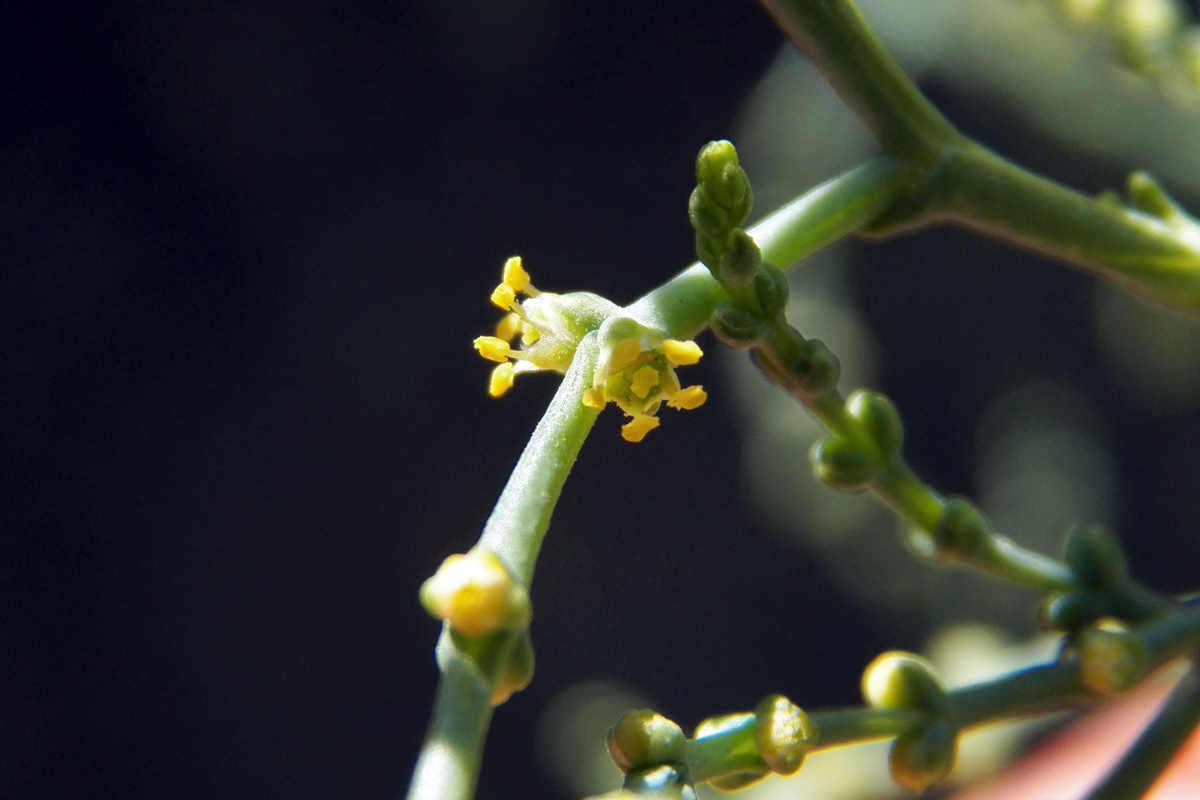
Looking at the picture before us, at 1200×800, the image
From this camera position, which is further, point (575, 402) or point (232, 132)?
point (232, 132)

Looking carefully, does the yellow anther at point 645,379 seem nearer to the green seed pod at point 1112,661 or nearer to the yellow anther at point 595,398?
the yellow anther at point 595,398

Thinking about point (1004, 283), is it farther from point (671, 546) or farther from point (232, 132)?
point (232, 132)

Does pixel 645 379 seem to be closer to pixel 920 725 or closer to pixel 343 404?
pixel 920 725

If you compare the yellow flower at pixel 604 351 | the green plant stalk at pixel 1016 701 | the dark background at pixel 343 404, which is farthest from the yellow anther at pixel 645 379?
the dark background at pixel 343 404

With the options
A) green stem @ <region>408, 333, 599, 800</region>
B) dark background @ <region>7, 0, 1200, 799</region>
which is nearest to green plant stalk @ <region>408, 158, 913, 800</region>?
green stem @ <region>408, 333, 599, 800</region>

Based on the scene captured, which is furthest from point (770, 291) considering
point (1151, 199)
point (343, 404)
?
point (343, 404)

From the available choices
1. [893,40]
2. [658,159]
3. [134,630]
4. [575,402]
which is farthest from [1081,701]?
[134,630]
